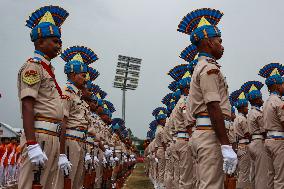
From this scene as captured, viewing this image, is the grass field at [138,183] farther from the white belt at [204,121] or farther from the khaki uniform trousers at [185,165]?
the white belt at [204,121]

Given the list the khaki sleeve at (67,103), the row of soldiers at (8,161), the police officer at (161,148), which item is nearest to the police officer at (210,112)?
the khaki sleeve at (67,103)

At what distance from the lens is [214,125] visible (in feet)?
13.5

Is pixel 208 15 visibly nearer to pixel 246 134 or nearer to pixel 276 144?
pixel 276 144

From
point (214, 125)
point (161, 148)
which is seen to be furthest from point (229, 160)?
point (161, 148)

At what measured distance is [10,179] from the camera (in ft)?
55.7

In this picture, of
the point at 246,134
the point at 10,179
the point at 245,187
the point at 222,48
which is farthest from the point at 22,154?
the point at 10,179

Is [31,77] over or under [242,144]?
over

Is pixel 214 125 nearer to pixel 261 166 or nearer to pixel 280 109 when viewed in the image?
pixel 280 109

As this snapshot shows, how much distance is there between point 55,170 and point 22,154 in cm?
53

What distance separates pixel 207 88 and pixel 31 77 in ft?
6.41

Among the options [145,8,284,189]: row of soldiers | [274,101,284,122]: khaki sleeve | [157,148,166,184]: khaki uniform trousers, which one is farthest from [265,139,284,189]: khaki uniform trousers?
[157,148,166,184]: khaki uniform trousers

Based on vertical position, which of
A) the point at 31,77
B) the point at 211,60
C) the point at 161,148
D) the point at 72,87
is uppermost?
the point at 72,87

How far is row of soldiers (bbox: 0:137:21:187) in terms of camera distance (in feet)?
51.7

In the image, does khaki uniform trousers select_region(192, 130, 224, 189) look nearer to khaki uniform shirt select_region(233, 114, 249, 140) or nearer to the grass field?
khaki uniform shirt select_region(233, 114, 249, 140)
